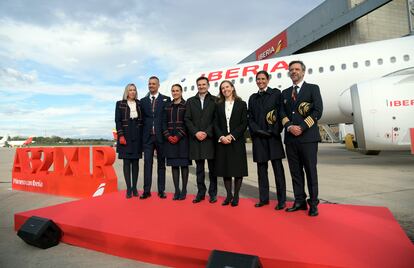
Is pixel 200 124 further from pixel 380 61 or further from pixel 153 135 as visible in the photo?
pixel 380 61

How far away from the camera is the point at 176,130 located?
4.11 metres

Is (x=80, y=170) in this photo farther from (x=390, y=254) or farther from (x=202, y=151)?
(x=390, y=254)

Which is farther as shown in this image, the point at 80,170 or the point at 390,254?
the point at 80,170

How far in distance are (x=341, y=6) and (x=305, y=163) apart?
27348 mm

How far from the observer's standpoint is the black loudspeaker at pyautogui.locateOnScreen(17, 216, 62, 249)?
274 centimetres

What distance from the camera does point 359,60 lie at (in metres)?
9.72

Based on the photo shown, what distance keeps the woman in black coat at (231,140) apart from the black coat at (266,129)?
166 mm

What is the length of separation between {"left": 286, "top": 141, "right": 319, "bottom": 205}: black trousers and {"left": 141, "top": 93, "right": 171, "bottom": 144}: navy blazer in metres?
1.89

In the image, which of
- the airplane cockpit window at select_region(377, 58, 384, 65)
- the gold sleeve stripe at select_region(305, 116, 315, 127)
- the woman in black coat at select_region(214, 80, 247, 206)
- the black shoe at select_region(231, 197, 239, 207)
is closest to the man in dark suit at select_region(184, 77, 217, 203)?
the woman in black coat at select_region(214, 80, 247, 206)

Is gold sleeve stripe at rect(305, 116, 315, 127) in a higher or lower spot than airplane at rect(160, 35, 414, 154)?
lower

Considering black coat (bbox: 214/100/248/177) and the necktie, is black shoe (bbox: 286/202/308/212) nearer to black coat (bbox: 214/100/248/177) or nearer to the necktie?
black coat (bbox: 214/100/248/177)

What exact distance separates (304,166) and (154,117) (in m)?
2.27

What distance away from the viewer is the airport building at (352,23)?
79.0ft

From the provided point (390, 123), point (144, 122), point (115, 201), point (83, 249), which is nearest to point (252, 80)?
point (390, 123)
